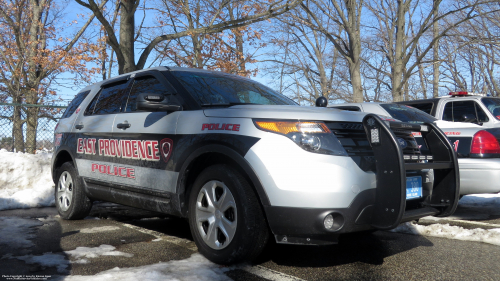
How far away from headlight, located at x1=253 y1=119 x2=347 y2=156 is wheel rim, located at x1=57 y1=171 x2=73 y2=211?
348 centimetres

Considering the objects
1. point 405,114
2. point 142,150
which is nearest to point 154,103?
point 142,150

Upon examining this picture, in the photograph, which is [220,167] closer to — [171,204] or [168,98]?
[171,204]

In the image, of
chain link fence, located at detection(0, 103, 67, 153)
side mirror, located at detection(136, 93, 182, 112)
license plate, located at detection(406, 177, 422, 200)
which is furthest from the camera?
chain link fence, located at detection(0, 103, 67, 153)

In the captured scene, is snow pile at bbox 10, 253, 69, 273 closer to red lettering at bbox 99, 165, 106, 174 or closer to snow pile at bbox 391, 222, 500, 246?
red lettering at bbox 99, 165, 106, 174

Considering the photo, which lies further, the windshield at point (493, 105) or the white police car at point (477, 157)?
the windshield at point (493, 105)

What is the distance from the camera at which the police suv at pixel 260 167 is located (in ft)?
9.82

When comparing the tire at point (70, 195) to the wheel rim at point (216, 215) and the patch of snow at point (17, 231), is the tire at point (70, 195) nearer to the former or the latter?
the patch of snow at point (17, 231)

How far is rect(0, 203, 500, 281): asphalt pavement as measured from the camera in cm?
321

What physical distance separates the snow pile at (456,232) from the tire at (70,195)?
3863 mm

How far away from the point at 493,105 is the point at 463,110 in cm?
47

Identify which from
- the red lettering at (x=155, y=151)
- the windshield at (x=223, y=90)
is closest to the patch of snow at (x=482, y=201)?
the windshield at (x=223, y=90)

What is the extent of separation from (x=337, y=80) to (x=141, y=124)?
93.4ft

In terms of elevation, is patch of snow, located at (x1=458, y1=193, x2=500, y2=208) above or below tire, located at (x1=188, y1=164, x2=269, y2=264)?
below

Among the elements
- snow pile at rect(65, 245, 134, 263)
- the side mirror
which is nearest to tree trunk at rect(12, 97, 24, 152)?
snow pile at rect(65, 245, 134, 263)
